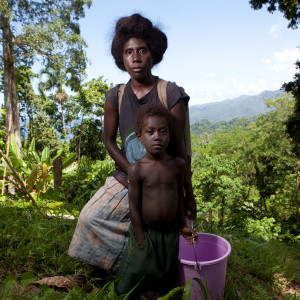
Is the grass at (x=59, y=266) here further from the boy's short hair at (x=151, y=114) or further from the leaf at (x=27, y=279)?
the boy's short hair at (x=151, y=114)

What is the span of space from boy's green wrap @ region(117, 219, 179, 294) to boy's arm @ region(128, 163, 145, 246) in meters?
0.04

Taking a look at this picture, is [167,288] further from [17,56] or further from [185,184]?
[17,56]

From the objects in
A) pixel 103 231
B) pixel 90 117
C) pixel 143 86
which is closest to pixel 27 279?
pixel 103 231

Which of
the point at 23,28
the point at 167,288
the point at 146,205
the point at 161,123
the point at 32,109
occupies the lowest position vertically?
the point at 167,288

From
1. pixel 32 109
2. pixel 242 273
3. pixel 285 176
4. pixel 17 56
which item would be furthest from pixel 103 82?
pixel 242 273

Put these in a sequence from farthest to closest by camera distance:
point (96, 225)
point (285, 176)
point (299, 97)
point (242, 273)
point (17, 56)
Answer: point (285, 176), point (17, 56), point (299, 97), point (242, 273), point (96, 225)

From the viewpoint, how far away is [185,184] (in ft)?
5.88

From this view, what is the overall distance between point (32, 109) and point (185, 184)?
21292 mm

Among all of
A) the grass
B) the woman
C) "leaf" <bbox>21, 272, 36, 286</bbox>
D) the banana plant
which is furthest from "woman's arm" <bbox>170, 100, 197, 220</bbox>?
the banana plant

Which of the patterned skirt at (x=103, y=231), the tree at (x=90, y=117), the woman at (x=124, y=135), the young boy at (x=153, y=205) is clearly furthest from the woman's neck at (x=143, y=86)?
the tree at (x=90, y=117)

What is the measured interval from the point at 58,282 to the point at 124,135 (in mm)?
1124

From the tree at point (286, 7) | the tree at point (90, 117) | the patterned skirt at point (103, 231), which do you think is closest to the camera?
the patterned skirt at point (103, 231)

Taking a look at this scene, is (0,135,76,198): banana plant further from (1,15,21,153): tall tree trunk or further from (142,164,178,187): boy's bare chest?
(1,15,21,153): tall tree trunk

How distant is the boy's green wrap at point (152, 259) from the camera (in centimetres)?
162
